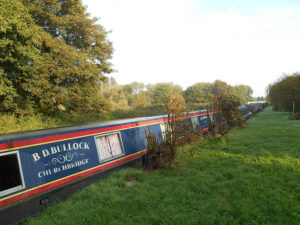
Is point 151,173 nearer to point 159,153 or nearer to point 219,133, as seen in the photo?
point 159,153

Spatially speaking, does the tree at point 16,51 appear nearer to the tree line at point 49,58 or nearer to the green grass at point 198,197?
the tree line at point 49,58

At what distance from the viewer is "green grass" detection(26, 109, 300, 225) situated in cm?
295

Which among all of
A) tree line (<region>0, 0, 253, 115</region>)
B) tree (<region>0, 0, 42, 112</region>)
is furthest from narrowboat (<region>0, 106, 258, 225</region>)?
tree (<region>0, 0, 42, 112</region>)

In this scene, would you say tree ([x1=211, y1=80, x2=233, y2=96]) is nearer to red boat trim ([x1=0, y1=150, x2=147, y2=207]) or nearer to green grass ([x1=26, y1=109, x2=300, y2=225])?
green grass ([x1=26, y1=109, x2=300, y2=225])

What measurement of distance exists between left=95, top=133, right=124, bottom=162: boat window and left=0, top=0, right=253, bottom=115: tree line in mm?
3931

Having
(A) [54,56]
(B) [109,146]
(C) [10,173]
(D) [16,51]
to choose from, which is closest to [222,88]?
(A) [54,56]

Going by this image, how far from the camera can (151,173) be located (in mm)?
4914

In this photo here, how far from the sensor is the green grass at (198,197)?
2.95m

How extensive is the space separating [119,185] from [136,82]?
71.2 metres

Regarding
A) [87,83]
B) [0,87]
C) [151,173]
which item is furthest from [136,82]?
[151,173]

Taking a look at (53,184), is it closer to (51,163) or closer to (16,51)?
(51,163)

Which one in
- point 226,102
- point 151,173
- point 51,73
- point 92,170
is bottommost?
point 151,173

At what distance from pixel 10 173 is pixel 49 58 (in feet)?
34.7

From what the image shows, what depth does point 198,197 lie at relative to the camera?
11.7 feet
